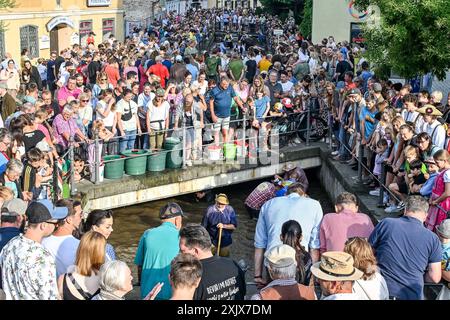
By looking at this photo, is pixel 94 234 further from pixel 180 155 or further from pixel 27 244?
pixel 180 155

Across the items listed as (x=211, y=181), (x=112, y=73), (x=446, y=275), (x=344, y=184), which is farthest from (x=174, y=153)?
(x=446, y=275)

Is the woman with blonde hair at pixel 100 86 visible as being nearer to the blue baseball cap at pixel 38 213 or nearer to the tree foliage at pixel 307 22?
the blue baseball cap at pixel 38 213

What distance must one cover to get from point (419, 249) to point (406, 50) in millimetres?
9439

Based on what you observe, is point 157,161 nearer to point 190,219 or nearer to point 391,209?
point 190,219

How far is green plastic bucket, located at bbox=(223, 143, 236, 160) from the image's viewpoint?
16.8 m

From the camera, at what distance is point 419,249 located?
7.82m

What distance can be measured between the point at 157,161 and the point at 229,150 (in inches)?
71.8

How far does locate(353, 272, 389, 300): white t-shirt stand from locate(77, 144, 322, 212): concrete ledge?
8.05 m

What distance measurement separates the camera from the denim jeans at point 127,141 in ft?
50.1

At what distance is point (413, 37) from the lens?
53.5ft

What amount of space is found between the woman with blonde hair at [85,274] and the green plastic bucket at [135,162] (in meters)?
8.10

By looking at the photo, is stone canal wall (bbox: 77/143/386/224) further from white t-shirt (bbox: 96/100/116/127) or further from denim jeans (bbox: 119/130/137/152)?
white t-shirt (bbox: 96/100/116/127)

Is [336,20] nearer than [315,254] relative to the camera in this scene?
No
